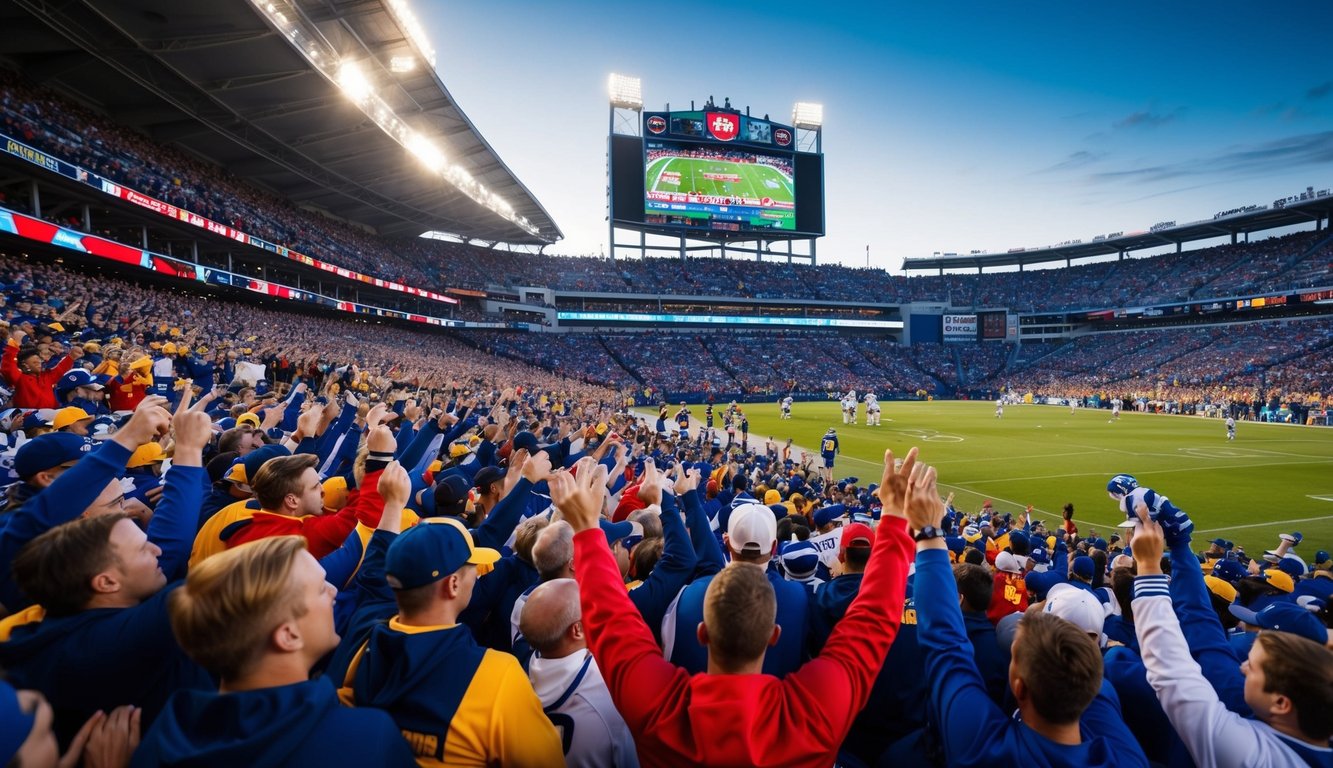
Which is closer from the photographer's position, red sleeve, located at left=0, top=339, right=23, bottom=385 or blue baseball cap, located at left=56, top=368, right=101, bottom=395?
blue baseball cap, located at left=56, top=368, right=101, bottom=395

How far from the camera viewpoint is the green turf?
16344mm

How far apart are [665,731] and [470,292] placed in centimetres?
5836

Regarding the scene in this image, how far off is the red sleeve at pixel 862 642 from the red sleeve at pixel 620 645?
42cm

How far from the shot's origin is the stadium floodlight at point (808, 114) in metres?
66.8

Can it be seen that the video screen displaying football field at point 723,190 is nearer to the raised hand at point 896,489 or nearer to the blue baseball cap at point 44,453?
the blue baseball cap at point 44,453

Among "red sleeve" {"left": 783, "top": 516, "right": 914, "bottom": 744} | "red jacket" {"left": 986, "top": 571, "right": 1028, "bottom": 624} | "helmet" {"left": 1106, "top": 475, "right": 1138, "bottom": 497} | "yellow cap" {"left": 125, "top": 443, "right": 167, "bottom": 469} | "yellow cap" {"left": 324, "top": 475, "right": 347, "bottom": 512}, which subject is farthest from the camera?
"yellow cap" {"left": 125, "top": 443, "right": 167, "bottom": 469}

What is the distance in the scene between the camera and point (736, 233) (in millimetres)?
65625

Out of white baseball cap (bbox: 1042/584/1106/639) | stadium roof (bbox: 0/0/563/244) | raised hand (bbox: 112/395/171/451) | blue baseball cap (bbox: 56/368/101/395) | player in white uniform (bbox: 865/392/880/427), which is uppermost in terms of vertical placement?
stadium roof (bbox: 0/0/563/244)

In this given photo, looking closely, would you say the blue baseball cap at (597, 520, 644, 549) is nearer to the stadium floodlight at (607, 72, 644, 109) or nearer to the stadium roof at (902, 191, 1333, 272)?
the stadium floodlight at (607, 72, 644, 109)

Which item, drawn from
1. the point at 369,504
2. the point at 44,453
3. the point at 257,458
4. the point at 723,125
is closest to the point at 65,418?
the point at 257,458

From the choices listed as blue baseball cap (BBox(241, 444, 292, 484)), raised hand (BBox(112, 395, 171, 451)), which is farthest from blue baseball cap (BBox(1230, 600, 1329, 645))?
blue baseball cap (BBox(241, 444, 292, 484))

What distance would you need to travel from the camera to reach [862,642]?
2.19 meters

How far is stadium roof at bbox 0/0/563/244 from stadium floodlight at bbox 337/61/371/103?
43 centimetres

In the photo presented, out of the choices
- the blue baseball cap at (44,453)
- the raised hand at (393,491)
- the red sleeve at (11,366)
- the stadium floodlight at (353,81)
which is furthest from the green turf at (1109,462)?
the stadium floodlight at (353,81)
